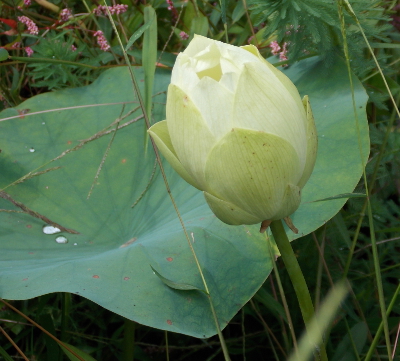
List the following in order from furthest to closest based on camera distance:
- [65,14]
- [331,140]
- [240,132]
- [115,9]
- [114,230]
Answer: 1. [65,14]
2. [115,9]
3. [114,230]
4. [331,140]
5. [240,132]

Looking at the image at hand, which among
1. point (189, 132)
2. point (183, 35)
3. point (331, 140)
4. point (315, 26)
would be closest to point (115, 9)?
point (183, 35)

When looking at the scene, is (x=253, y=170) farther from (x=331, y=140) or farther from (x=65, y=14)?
(x=65, y=14)

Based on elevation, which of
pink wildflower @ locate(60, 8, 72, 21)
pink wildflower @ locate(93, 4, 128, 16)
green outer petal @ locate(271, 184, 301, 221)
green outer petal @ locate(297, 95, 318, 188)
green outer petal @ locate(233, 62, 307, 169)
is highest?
green outer petal @ locate(233, 62, 307, 169)

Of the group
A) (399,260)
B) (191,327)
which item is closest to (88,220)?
(191,327)

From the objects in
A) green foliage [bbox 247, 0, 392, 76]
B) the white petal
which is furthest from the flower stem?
green foliage [bbox 247, 0, 392, 76]

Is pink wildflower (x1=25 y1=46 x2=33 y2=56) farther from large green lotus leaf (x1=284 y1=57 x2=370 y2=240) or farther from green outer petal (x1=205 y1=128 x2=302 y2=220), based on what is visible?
green outer petal (x1=205 y1=128 x2=302 y2=220)

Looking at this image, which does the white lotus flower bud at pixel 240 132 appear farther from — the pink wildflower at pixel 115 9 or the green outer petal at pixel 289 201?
the pink wildflower at pixel 115 9


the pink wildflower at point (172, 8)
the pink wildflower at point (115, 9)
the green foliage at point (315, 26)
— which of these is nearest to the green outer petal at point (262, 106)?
the green foliage at point (315, 26)
